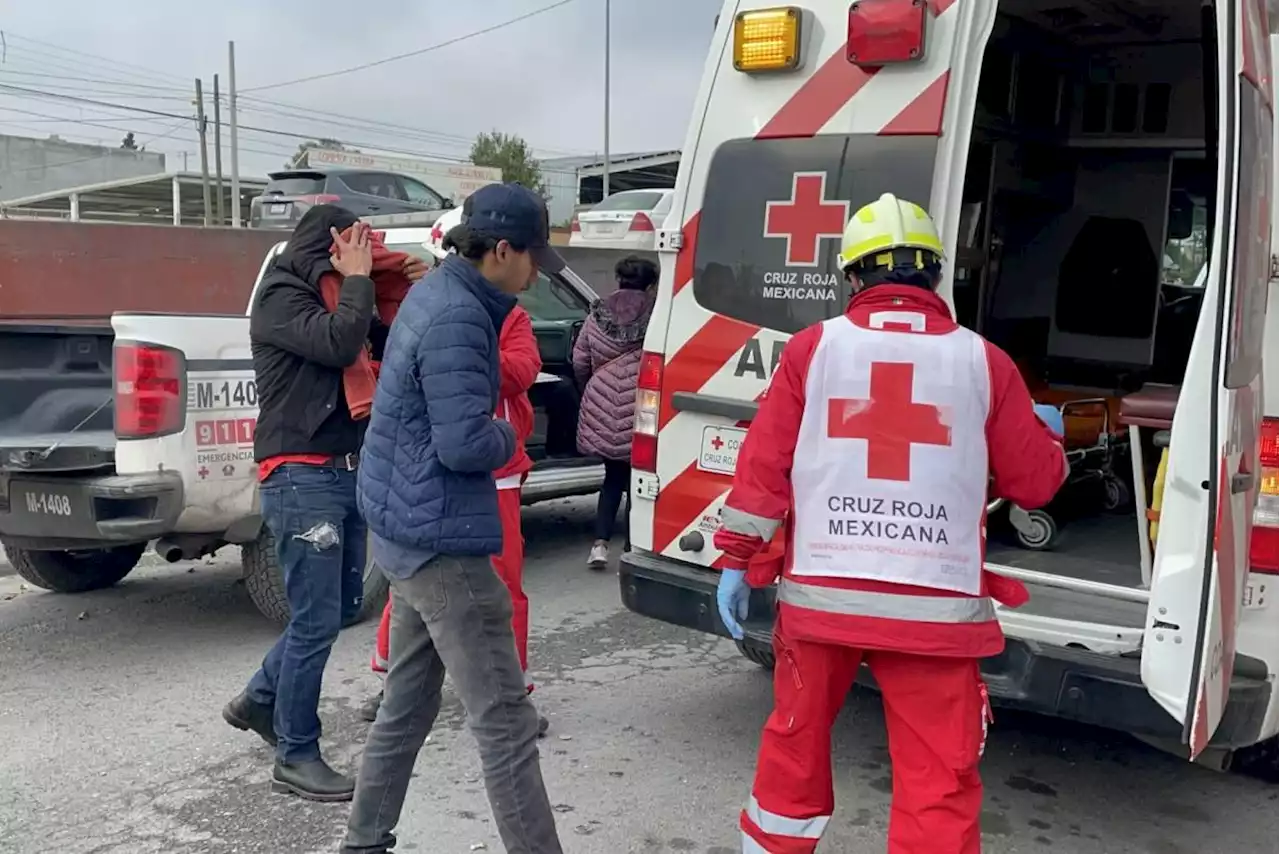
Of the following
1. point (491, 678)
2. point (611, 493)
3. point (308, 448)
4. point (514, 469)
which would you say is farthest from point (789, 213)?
point (611, 493)

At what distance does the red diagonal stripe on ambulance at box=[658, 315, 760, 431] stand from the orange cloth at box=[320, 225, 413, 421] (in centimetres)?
92

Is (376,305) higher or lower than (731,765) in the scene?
higher

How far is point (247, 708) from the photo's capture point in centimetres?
401

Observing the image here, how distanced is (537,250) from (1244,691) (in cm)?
210

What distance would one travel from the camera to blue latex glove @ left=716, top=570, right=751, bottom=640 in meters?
2.84

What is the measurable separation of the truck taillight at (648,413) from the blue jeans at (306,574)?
3.15 feet

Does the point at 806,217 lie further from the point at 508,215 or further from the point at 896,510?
the point at 896,510

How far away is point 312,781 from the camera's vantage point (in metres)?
3.71

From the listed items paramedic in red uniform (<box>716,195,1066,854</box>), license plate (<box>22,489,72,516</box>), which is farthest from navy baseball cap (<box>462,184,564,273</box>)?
license plate (<box>22,489,72,516</box>)

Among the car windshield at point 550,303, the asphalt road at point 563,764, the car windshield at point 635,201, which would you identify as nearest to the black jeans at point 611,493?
the car windshield at point 550,303

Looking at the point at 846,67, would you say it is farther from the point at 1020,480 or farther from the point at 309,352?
the point at 309,352

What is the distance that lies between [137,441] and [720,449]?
2.32 metres

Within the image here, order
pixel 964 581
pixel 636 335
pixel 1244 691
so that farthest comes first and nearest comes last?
A: 1. pixel 636 335
2. pixel 1244 691
3. pixel 964 581

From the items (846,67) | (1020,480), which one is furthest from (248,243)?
(1020,480)
